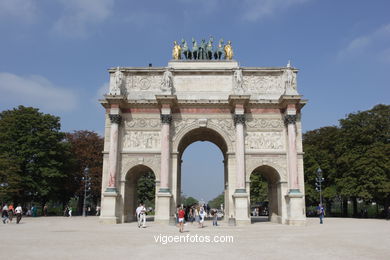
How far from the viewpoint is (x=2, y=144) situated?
36.8 metres

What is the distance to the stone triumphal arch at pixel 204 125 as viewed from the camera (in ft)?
90.9

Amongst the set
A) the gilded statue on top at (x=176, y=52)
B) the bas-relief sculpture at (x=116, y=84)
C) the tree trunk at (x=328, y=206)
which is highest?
the gilded statue on top at (x=176, y=52)

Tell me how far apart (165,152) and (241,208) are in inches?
279

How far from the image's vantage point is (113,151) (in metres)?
27.8

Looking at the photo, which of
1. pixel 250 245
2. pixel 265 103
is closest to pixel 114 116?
pixel 265 103

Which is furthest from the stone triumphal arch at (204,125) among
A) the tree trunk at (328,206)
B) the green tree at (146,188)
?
the green tree at (146,188)

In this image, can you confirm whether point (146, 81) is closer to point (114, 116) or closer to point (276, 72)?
point (114, 116)

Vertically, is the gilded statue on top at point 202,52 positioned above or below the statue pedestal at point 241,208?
above

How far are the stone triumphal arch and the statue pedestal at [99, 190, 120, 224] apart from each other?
2.9 inches

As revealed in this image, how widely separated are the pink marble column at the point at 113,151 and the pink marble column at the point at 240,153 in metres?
9.38

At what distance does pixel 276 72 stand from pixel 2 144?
92.4 ft

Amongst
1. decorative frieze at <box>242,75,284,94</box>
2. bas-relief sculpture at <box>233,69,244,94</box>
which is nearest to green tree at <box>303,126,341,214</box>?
decorative frieze at <box>242,75,284,94</box>

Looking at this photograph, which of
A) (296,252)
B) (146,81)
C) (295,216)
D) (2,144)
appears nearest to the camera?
(296,252)

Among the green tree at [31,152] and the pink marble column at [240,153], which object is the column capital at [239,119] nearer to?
Answer: the pink marble column at [240,153]
